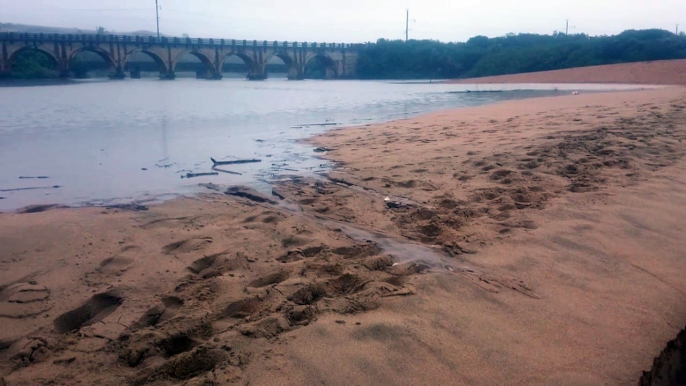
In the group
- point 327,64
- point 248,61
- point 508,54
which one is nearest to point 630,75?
point 508,54

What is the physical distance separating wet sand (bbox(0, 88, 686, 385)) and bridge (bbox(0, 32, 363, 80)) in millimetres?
51311

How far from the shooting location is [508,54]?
175ft

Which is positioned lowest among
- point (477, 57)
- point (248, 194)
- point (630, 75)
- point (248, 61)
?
point (248, 194)

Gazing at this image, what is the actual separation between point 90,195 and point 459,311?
3.81m

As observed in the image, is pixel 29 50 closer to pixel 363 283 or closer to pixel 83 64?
pixel 83 64

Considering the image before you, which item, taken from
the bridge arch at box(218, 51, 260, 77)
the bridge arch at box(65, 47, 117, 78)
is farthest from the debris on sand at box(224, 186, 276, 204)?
the bridge arch at box(218, 51, 260, 77)

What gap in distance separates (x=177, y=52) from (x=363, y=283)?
6448cm

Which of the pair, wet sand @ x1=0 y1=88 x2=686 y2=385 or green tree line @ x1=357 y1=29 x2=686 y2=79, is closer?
wet sand @ x1=0 y1=88 x2=686 y2=385

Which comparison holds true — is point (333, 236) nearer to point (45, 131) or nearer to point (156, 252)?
point (156, 252)

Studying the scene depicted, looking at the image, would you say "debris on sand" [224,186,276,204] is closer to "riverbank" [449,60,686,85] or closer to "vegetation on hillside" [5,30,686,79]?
"riverbank" [449,60,686,85]

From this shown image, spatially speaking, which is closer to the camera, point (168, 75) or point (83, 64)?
point (83, 64)

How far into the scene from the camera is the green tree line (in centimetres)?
4409

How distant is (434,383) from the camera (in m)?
1.99

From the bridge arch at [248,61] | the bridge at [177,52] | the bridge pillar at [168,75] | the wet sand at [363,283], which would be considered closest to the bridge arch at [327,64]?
the bridge at [177,52]
